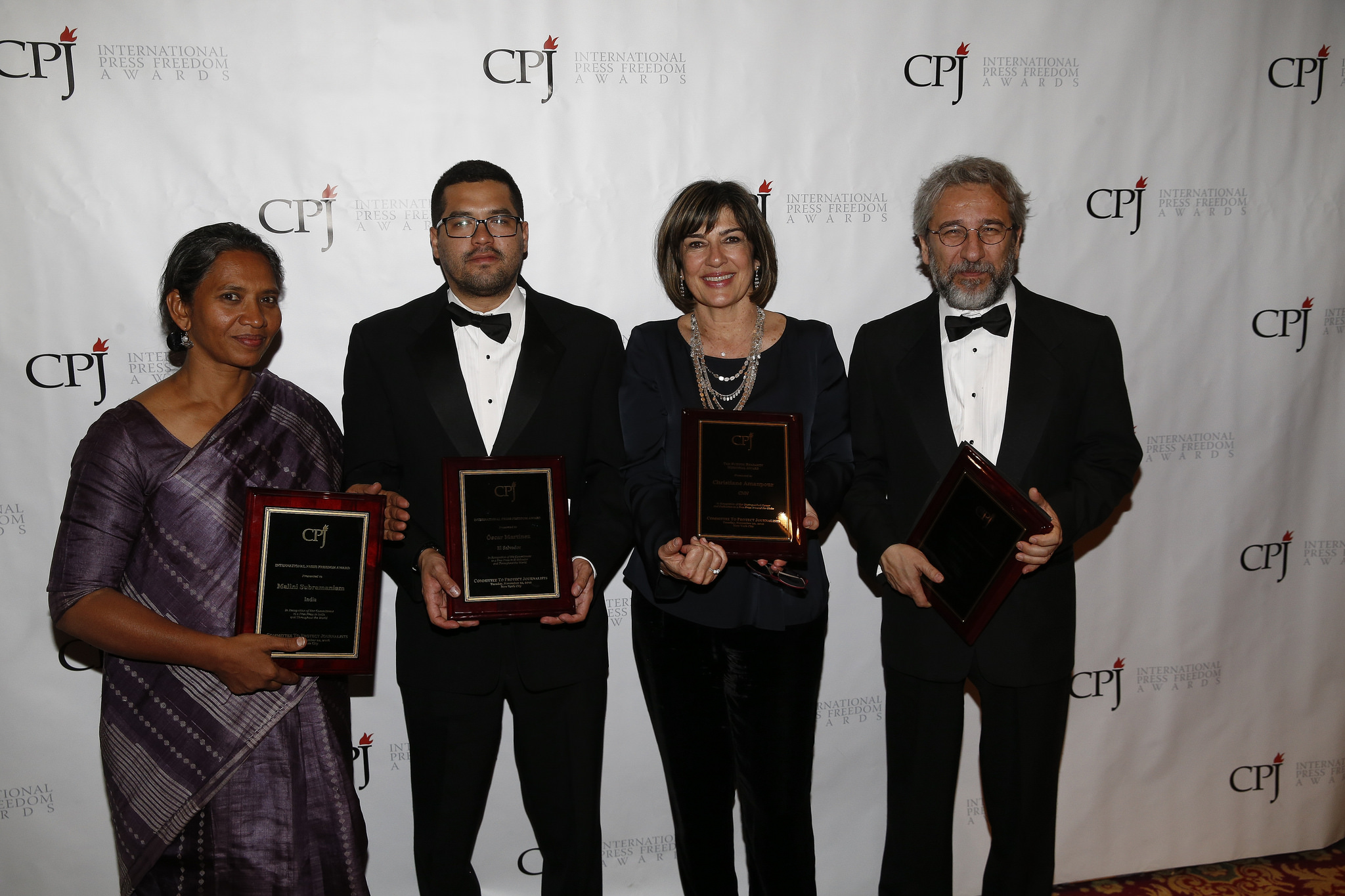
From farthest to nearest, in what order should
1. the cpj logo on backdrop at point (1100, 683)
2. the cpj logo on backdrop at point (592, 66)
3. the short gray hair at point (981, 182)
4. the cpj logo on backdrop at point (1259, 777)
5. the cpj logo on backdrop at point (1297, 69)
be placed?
the cpj logo on backdrop at point (1259, 777), the cpj logo on backdrop at point (1100, 683), the cpj logo on backdrop at point (1297, 69), the cpj logo on backdrop at point (592, 66), the short gray hair at point (981, 182)

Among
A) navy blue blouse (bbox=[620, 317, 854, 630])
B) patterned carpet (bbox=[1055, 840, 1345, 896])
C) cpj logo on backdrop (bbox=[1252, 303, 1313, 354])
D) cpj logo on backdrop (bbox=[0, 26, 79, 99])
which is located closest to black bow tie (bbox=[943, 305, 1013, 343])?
navy blue blouse (bbox=[620, 317, 854, 630])

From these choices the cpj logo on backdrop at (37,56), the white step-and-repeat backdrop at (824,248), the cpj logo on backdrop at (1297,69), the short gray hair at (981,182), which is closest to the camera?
the short gray hair at (981,182)

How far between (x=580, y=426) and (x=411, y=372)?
54 cm

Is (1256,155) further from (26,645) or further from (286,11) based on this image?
(26,645)

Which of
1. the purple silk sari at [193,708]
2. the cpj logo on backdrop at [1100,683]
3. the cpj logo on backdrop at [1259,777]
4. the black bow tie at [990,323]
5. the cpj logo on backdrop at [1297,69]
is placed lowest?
the cpj logo on backdrop at [1259,777]

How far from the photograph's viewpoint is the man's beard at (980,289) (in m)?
2.59

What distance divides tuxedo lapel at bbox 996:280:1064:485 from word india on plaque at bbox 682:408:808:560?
692mm

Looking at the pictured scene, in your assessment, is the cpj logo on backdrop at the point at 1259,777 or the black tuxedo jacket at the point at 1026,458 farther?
the cpj logo on backdrop at the point at 1259,777

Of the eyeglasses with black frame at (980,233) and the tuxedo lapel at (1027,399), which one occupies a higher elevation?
the eyeglasses with black frame at (980,233)

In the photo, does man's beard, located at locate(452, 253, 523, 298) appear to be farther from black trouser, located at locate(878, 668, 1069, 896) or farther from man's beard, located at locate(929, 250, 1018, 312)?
black trouser, located at locate(878, 668, 1069, 896)

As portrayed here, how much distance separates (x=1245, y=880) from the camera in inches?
140

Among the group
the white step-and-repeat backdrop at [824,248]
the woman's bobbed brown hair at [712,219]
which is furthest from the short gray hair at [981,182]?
the white step-and-repeat backdrop at [824,248]

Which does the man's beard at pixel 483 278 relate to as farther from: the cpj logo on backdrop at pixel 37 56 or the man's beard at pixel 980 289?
the cpj logo on backdrop at pixel 37 56

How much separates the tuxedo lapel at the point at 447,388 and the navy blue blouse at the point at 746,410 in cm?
48
